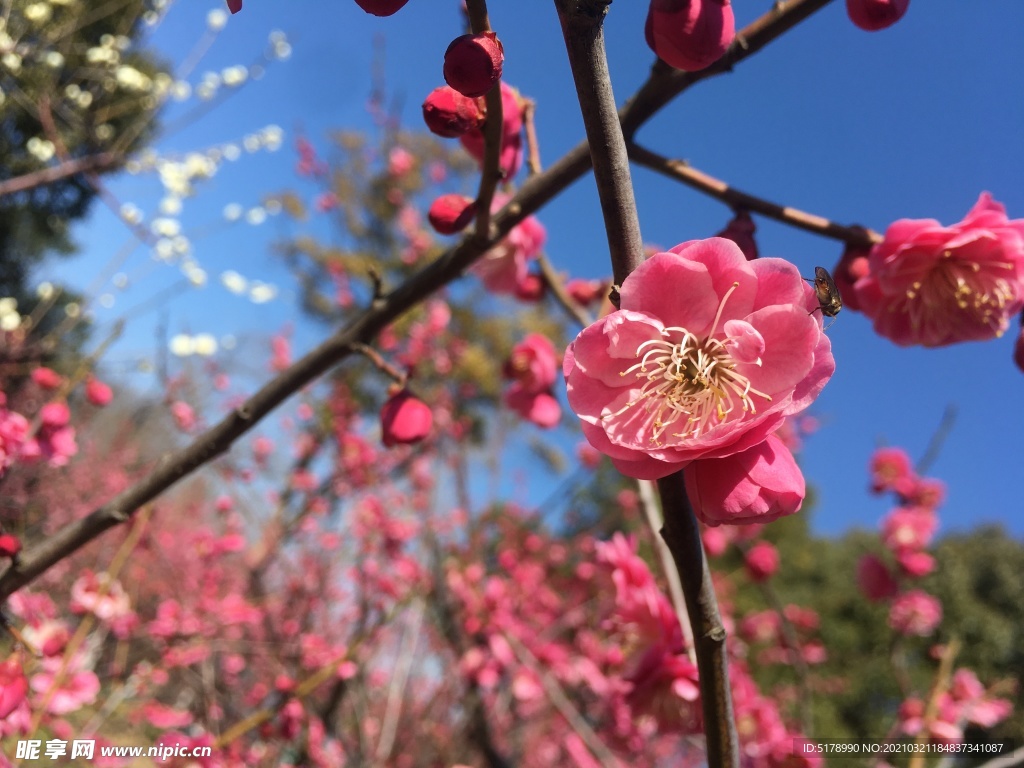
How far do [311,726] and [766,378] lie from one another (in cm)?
269

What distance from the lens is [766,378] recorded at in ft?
1.68

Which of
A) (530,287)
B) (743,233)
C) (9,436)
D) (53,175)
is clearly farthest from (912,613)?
(53,175)

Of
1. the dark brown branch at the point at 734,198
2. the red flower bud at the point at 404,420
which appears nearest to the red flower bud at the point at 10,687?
the red flower bud at the point at 404,420

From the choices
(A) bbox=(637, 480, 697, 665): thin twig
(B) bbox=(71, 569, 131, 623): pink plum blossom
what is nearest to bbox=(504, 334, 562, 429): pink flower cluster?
(A) bbox=(637, 480, 697, 665): thin twig

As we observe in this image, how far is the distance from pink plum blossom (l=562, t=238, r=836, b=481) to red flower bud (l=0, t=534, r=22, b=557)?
0.75 metres

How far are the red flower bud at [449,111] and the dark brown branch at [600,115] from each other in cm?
20

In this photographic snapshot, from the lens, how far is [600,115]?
0.42m

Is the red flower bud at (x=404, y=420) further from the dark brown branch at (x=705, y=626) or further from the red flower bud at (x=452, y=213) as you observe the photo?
the dark brown branch at (x=705, y=626)

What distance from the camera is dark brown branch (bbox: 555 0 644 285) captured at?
16.1 inches

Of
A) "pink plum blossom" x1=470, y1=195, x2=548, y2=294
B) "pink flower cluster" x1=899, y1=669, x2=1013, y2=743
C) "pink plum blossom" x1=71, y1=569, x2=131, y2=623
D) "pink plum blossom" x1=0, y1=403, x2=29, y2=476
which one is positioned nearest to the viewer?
"pink plum blossom" x1=0, y1=403, x2=29, y2=476

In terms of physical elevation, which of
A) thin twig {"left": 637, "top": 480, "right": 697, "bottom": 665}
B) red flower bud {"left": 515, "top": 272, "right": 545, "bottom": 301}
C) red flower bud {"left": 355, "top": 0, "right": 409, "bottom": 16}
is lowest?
thin twig {"left": 637, "top": 480, "right": 697, "bottom": 665}

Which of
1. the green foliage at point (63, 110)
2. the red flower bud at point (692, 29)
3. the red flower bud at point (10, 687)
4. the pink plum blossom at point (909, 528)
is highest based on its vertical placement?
the green foliage at point (63, 110)

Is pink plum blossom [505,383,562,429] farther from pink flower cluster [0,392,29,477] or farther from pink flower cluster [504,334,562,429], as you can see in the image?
pink flower cluster [0,392,29,477]

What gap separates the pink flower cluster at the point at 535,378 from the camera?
3.71 ft
